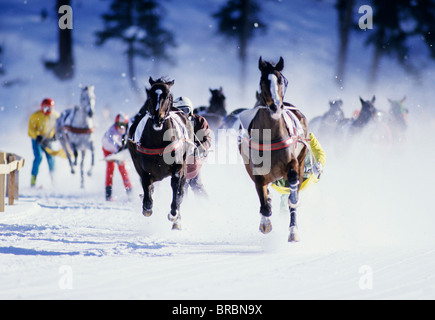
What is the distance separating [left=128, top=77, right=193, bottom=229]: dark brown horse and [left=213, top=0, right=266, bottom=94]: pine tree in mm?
26601

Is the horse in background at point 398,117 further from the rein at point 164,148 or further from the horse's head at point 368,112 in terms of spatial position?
the rein at point 164,148

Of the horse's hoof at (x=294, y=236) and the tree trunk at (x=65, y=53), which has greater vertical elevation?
the tree trunk at (x=65, y=53)

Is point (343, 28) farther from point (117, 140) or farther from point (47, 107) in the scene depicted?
point (117, 140)

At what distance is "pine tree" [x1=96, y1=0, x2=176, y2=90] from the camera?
35594mm

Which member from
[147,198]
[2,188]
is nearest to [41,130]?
[2,188]

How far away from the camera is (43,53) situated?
152 ft

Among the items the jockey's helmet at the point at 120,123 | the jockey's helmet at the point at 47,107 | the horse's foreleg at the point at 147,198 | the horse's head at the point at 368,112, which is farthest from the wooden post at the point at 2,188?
the horse's head at the point at 368,112

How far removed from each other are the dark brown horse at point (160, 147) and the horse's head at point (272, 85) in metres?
1.35

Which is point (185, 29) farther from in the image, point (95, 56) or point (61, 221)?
point (61, 221)

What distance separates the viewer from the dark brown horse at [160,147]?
7.61 metres

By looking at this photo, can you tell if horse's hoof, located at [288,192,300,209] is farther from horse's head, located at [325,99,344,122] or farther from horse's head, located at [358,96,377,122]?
horse's head, located at [325,99,344,122]

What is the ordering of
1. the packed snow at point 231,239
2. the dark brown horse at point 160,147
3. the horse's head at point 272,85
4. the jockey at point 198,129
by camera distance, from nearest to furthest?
the packed snow at point 231,239 → the horse's head at point 272,85 → the dark brown horse at point 160,147 → the jockey at point 198,129

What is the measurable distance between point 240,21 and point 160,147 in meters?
27.9

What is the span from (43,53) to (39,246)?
135ft
